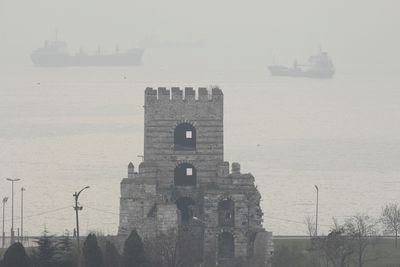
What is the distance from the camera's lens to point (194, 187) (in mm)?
67438

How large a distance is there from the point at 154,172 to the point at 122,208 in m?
3.86

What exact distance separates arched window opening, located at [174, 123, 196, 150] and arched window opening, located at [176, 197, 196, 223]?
2315mm

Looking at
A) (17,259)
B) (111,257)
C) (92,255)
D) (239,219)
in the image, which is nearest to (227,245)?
(239,219)

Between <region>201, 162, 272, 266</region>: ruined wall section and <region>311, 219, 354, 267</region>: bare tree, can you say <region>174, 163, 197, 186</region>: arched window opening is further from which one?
<region>311, 219, 354, 267</region>: bare tree

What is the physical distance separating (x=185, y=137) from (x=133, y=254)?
519 inches

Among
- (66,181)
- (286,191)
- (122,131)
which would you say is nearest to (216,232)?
(286,191)

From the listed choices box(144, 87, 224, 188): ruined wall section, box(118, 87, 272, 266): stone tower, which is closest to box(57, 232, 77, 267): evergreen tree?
box(118, 87, 272, 266): stone tower

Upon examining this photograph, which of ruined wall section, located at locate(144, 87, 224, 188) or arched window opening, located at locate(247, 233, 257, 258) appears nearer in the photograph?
arched window opening, located at locate(247, 233, 257, 258)

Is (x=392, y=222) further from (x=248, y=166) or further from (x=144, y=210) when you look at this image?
(x=248, y=166)

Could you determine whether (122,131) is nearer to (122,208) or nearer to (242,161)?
(242,161)

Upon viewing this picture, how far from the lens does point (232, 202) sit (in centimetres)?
6506

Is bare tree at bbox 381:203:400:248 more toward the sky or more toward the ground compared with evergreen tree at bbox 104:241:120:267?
more toward the sky

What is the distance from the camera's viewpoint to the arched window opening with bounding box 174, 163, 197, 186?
222ft

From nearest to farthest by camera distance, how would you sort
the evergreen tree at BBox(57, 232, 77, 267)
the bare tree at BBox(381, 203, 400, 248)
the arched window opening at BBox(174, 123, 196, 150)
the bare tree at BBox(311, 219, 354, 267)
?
the evergreen tree at BBox(57, 232, 77, 267), the bare tree at BBox(311, 219, 354, 267), the arched window opening at BBox(174, 123, 196, 150), the bare tree at BBox(381, 203, 400, 248)
